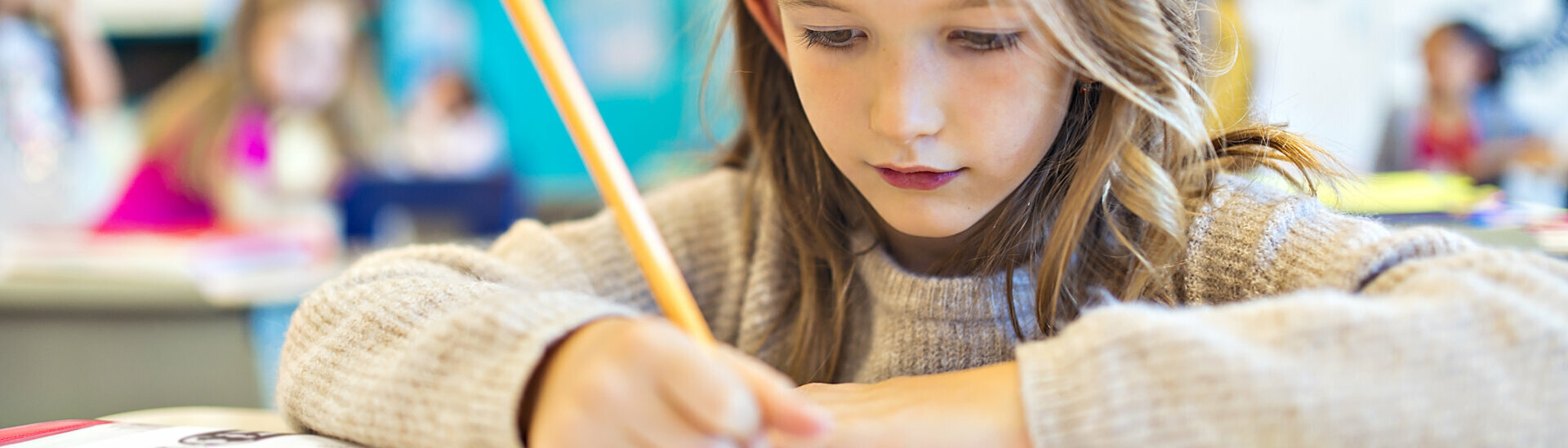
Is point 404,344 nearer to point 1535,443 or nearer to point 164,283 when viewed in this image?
point 1535,443

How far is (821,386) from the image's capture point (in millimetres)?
422

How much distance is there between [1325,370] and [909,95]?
0.20 meters

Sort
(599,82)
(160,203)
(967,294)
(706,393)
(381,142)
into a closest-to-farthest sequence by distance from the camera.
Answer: (706,393) → (967,294) → (160,203) → (381,142) → (599,82)

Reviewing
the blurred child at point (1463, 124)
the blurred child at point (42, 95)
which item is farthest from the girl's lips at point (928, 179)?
the blurred child at point (1463, 124)

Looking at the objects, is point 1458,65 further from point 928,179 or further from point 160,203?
point 160,203

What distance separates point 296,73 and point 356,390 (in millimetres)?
2104

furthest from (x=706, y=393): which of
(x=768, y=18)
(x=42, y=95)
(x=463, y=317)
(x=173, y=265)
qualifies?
(x=42, y=95)

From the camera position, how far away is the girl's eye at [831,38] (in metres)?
0.48

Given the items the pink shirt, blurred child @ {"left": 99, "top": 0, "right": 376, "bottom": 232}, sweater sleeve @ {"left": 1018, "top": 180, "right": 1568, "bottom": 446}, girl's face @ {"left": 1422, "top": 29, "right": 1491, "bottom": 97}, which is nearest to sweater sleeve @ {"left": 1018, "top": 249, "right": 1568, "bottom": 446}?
sweater sleeve @ {"left": 1018, "top": 180, "right": 1568, "bottom": 446}

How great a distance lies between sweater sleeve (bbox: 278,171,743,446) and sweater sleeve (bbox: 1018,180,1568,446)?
0.55ft

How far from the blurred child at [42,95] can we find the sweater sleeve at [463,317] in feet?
7.28

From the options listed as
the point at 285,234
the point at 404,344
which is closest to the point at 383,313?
the point at 404,344

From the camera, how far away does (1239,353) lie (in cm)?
34

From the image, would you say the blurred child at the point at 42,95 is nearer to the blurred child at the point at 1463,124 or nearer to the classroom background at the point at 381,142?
the classroom background at the point at 381,142
